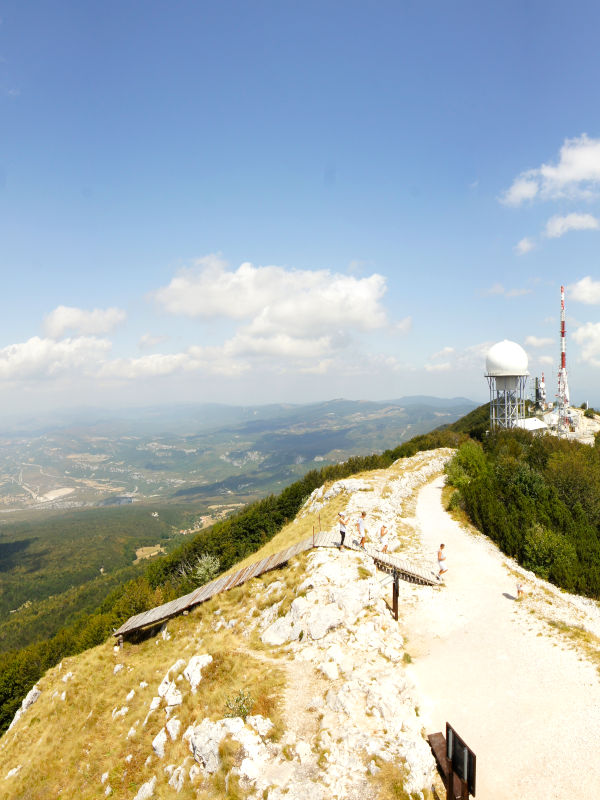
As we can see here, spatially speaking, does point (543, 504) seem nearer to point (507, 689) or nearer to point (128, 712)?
point (507, 689)

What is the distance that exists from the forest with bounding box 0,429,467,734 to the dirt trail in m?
34.7

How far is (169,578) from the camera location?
5831 cm

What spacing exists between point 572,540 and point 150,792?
33221 mm

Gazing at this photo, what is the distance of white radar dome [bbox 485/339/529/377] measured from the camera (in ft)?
243

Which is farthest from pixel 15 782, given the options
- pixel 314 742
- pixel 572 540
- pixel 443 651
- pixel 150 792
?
pixel 572 540

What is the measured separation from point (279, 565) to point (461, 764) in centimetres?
1500

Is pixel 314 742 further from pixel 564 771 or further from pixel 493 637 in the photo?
pixel 493 637

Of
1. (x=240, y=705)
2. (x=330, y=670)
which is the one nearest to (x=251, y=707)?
(x=240, y=705)

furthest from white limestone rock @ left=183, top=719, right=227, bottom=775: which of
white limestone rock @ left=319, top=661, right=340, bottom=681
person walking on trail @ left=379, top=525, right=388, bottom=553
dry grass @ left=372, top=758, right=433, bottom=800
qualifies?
person walking on trail @ left=379, top=525, right=388, bottom=553

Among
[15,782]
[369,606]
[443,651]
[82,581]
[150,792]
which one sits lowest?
[82,581]

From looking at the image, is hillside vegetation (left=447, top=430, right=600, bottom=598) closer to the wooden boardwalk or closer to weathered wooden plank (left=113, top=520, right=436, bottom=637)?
the wooden boardwalk

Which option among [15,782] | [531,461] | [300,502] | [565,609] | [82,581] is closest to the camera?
[15,782]

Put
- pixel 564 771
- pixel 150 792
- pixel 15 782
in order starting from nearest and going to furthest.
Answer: pixel 564 771, pixel 150 792, pixel 15 782

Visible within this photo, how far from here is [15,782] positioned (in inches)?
685
